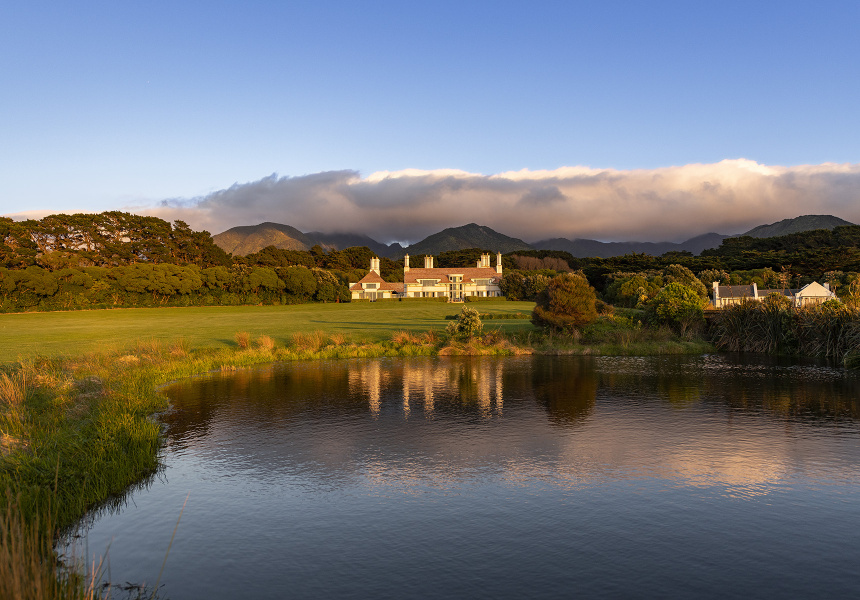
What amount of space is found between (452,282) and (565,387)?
117155mm

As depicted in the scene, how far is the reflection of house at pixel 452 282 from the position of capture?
14169 centimetres

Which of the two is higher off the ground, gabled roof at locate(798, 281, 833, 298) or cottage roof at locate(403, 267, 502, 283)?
cottage roof at locate(403, 267, 502, 283)

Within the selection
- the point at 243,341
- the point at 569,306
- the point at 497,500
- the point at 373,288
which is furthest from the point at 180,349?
the point at 373,288

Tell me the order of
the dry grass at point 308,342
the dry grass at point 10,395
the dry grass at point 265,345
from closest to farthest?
the dry grass at point 10,395 → the dry grass at point 265,345 → the dry grass at point 308,342

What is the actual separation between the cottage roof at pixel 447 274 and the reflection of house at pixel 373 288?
4.19m

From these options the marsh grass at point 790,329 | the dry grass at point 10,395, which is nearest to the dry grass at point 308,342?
the dry grass at point 10,395

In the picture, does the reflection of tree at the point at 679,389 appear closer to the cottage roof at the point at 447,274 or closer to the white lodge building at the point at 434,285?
the white lodge building at the point at 434,285

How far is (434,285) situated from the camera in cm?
14875

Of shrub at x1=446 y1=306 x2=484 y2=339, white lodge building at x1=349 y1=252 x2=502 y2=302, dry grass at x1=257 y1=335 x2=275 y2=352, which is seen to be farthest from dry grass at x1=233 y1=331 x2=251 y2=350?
white lodge building at x1=349 y1=252 x2=502 y2=302

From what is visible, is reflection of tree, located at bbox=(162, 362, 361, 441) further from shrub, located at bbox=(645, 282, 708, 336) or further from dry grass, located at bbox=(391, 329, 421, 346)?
shrub, located at bbox=(645, 282, 708, 336)

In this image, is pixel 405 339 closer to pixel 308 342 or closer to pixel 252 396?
pixel 308 342

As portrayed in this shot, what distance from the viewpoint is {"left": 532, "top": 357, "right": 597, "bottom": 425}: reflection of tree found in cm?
2253

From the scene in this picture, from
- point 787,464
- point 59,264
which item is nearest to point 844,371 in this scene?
point 787,464

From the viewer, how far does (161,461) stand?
16.1m
